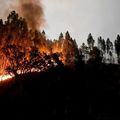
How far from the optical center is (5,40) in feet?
314

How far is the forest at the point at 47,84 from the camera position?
5678 centimetres

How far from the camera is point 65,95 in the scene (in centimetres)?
6488

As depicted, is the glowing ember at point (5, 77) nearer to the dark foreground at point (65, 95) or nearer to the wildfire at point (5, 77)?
the wildfire at point (5, 77)

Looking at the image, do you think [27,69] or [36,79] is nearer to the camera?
[36,79]

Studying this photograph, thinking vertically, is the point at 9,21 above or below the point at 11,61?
above

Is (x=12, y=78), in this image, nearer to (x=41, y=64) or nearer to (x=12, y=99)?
(x=41, y=64)

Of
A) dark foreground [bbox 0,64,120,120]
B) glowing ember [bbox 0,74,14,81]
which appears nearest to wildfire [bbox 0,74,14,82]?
glowing ember [bbox 0,74,14,81]

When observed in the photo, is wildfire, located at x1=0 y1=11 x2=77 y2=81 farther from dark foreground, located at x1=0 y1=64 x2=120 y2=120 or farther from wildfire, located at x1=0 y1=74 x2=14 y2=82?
dark foreground, located at x1=0 y1=64 x2=120 y2=120

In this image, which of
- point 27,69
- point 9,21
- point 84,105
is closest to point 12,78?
point 27,69

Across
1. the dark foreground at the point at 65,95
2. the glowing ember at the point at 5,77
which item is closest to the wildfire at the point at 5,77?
the glowing ember at the point at 5,77

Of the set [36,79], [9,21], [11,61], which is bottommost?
[36,79]

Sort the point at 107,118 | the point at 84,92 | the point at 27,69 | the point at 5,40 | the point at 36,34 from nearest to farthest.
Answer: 1. the point at 107,118
2. the point at 84,92
3. the point at 27,69
4. the point at 5,40
5. the point at 36,34

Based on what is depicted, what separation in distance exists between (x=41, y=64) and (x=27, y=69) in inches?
164

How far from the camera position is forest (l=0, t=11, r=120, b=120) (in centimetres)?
5678
